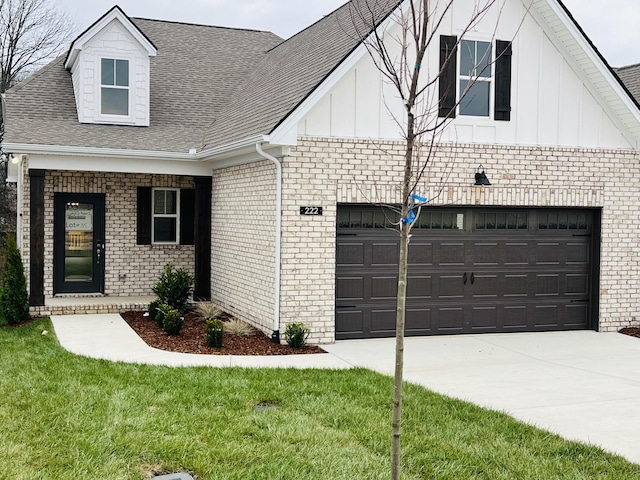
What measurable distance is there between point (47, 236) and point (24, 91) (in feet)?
10.1

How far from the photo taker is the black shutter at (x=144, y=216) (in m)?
16.2

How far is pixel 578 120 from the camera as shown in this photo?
13.3m

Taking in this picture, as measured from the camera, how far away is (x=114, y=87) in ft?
51.3

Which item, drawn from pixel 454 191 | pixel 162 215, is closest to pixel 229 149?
pixel 454 191

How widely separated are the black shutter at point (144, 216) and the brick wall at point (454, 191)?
540 cm

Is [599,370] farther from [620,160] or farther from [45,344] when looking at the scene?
[45,344]

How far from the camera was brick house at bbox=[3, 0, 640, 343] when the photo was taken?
1200 centimetres

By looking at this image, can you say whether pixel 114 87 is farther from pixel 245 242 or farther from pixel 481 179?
pixel 481 179

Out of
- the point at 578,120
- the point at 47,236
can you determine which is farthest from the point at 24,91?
the point at 578,120

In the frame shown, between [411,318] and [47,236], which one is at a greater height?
[47,236]

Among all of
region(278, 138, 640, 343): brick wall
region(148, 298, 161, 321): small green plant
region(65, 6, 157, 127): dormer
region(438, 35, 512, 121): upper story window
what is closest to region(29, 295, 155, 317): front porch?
region(148, 298, 161, 321): small green plant

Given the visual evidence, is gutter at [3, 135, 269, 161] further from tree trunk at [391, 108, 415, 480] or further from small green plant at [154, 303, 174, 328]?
tree trunk at [391, 108, 415, 480]

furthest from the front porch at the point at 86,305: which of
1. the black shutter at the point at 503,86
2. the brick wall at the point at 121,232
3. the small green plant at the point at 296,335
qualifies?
the black shutter at the point at 503,86

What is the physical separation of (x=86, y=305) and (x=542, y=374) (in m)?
8.60
